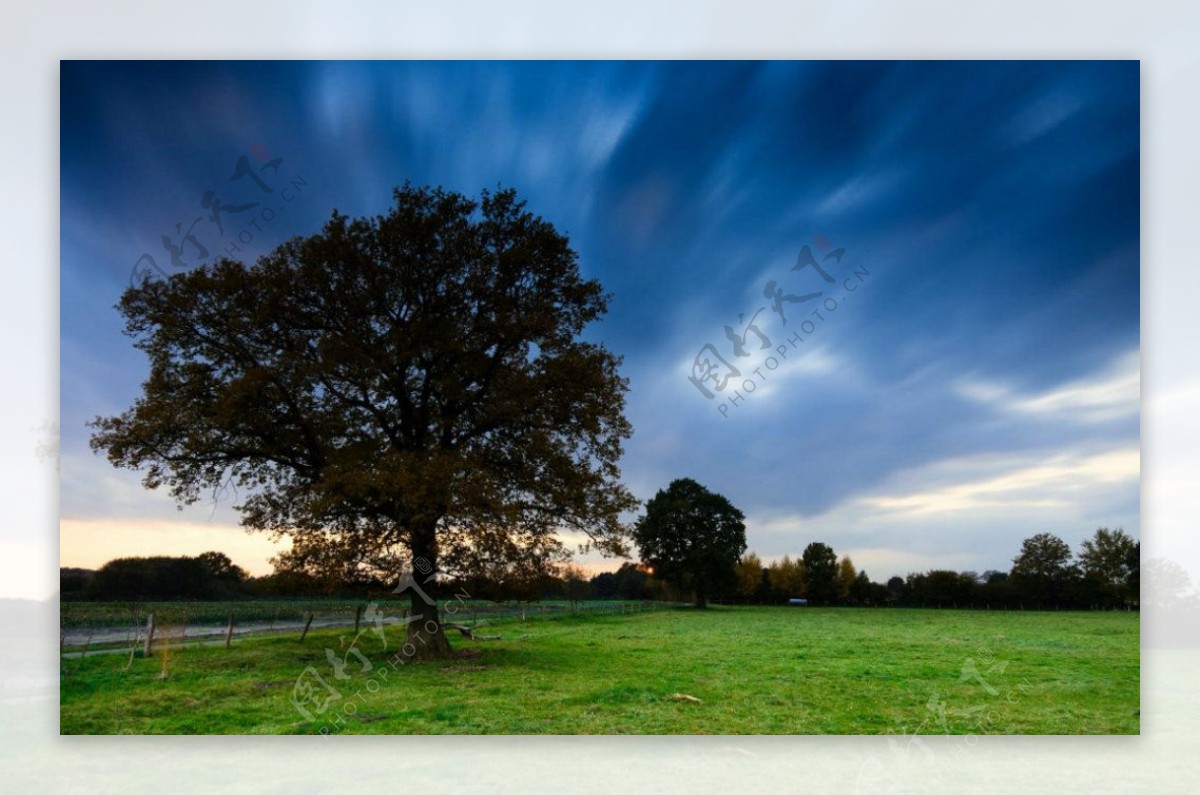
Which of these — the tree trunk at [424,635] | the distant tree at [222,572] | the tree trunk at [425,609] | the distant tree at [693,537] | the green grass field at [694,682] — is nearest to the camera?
the green grass field at [694,682]

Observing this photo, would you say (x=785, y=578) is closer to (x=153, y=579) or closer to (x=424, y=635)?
(x=424, y=635)

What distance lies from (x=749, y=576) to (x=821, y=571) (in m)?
0.62

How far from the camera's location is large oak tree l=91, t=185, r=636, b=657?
25.7ft

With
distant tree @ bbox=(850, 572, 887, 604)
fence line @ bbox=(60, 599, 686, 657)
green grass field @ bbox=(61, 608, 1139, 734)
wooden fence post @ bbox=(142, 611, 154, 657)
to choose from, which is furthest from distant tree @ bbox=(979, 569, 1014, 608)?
wooden fence post @ bbox=(142, 611, 154, 657)

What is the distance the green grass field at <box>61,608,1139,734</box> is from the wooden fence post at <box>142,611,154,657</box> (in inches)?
2.8

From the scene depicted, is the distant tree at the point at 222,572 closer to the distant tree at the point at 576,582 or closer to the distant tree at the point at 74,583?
the distant tree at the point at 74,583

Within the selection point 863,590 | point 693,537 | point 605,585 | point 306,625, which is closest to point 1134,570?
point 863,590

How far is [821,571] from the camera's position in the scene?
26.1ft

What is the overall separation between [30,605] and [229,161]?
12.9 ft

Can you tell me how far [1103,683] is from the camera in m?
7.61

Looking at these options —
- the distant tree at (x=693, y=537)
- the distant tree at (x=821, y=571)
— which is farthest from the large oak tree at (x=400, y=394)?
the distant tree at (x=821, y=571)

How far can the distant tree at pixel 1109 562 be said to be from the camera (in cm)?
760

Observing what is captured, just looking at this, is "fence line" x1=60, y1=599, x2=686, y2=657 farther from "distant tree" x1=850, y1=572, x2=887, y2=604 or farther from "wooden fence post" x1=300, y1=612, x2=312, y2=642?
"distant tree" x1=850, y1=572, x2=887, y2=604

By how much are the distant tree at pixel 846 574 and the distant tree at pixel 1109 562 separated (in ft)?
6.05
